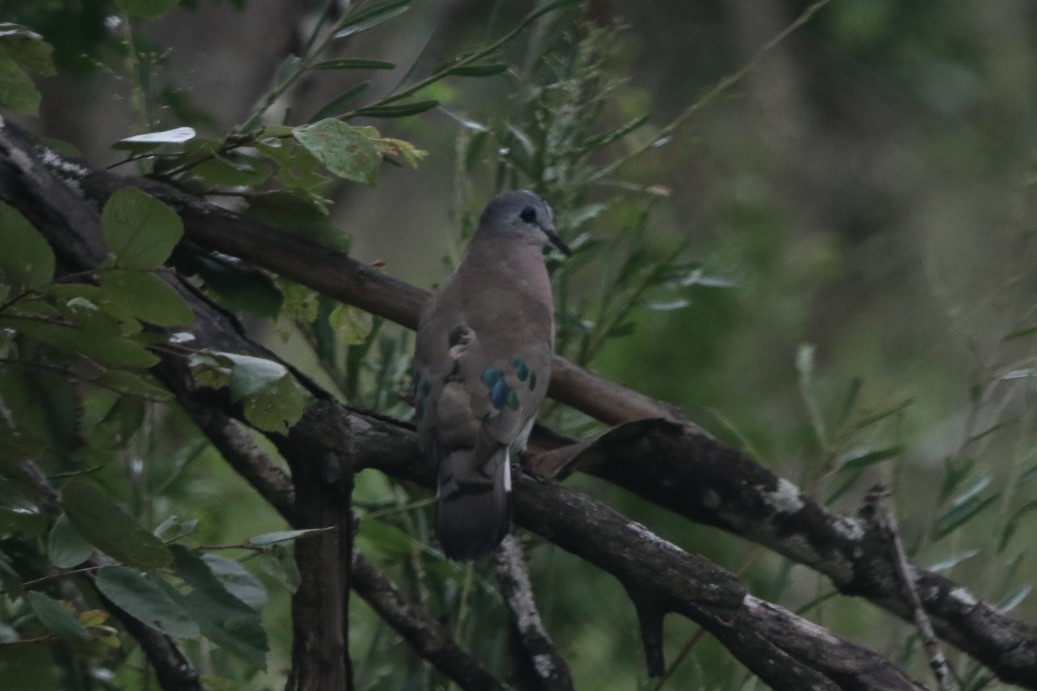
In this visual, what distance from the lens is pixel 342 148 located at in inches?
56.5

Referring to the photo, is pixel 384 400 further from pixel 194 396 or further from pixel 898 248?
pixel 898 248

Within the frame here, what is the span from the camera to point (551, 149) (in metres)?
2.42

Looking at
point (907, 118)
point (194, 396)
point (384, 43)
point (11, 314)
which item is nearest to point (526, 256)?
point (194, 396)

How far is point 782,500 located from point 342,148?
0.86 metres

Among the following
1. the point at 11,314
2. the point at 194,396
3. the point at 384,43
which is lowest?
the point at 384,43

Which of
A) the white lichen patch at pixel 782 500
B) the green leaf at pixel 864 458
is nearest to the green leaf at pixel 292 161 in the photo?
the white lichen patch at pixel 782 500

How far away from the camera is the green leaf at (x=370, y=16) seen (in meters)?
1.77

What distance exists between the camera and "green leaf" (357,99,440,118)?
1.82 metres

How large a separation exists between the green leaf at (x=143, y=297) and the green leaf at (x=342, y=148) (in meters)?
0.24

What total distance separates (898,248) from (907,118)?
78 cm

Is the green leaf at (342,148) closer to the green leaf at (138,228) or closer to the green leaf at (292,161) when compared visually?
the green leaf at (292,161)

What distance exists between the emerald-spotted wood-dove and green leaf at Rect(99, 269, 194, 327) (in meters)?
0.65

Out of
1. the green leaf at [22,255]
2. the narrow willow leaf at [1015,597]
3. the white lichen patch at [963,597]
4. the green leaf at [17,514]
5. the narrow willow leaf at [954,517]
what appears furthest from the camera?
the narrow willow leaf at [954,517]

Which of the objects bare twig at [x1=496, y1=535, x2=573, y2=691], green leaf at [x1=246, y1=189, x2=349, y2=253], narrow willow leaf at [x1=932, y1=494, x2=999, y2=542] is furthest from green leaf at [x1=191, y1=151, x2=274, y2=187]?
narrow willow leaf at [x1=932, y1=494, x2=999, y2=542]
